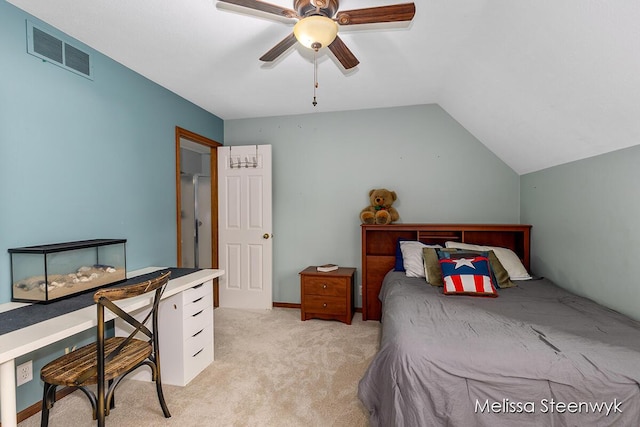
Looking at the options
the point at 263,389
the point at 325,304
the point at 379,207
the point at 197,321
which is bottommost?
the point at 263,389

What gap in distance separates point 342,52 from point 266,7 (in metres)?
0.53

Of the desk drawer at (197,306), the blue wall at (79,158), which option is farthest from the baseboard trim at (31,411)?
the desk drawer at (197,306)

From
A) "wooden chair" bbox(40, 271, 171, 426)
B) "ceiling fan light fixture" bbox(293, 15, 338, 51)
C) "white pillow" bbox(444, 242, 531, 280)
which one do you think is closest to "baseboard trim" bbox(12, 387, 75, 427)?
"wooden chair" bbox(40, 271, 171, 426)

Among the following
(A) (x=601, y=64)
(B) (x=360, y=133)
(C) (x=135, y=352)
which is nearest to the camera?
(A) (x=601, y=64)

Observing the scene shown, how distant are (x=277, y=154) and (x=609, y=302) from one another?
11.1ft

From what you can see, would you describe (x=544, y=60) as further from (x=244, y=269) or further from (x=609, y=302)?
(x=244, y=269)

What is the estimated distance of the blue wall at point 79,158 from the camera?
1783 millimetres

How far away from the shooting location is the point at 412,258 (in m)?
A: 2.94

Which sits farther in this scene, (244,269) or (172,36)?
(244,269)

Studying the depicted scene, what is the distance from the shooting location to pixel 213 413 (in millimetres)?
1847

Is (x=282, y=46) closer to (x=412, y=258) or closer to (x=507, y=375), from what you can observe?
(x=507, y=375)

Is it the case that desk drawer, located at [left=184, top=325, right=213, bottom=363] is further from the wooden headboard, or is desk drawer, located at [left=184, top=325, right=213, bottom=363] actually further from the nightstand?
the wooden headboard

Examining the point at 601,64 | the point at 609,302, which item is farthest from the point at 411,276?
the point at 601,64

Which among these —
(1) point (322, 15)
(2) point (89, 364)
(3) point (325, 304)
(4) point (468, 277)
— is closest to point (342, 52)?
(1) point (322, 15)
